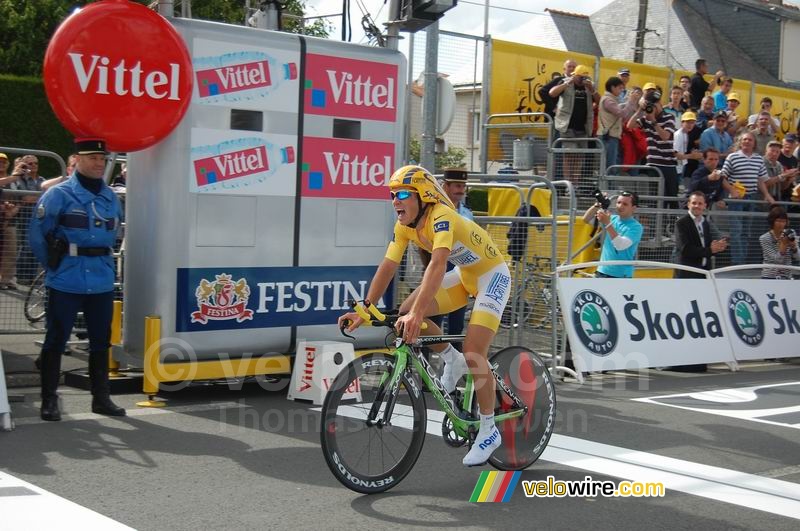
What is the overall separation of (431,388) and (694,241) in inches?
292

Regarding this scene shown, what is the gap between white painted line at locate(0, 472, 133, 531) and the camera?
5273mm

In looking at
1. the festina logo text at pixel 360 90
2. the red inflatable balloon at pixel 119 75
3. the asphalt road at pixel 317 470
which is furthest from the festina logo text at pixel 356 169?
the asphalt road at pixel 317 470

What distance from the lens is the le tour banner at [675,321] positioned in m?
11.3

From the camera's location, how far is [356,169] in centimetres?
998

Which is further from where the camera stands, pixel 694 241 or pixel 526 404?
pixel 694 241

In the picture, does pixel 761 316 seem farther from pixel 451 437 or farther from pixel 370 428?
pixel 370 428

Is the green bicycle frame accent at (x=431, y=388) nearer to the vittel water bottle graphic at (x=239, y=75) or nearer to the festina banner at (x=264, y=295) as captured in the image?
the festina banner at (x=264, y=295)

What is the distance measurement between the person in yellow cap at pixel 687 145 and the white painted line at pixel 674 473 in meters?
10.2

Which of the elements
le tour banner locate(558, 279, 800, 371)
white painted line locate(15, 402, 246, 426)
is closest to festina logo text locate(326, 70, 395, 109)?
le tour banner locate(558, 279, 800, 371)

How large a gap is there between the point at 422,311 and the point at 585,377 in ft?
18.5

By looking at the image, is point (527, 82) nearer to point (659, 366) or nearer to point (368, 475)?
point (659, 366)

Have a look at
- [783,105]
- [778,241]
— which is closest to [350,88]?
[778,241]

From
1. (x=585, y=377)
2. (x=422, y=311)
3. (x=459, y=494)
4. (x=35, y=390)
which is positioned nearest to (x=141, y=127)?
(x=35, y=390)

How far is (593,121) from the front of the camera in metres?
16.2
